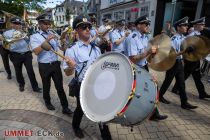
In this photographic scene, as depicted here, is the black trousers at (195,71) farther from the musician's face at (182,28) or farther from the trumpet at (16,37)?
the trumpet at (16,37)

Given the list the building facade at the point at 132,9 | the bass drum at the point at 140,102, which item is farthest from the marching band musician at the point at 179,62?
the building facade at the point at 132,9

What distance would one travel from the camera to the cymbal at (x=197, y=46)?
419 cm

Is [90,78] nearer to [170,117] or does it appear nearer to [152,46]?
[152,46]

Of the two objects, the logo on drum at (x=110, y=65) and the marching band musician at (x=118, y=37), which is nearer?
the logo on drum at (x=110, y=65)

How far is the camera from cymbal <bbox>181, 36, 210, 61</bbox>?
419cm

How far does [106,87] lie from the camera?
2.48 meters

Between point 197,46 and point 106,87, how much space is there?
2.66m

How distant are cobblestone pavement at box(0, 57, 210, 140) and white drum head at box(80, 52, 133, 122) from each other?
48.0 inches

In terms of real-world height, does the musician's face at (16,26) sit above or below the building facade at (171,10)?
below

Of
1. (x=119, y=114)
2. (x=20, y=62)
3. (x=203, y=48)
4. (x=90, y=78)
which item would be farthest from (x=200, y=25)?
(x=20, y=62)

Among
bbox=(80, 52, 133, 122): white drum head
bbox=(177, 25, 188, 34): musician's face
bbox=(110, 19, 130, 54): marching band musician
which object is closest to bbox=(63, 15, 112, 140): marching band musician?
bbox=(80, 52, 133, 122): white drum head

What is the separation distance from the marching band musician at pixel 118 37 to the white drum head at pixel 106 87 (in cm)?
362

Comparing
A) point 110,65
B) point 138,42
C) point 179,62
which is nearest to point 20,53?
point 138,42

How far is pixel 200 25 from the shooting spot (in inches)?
225
